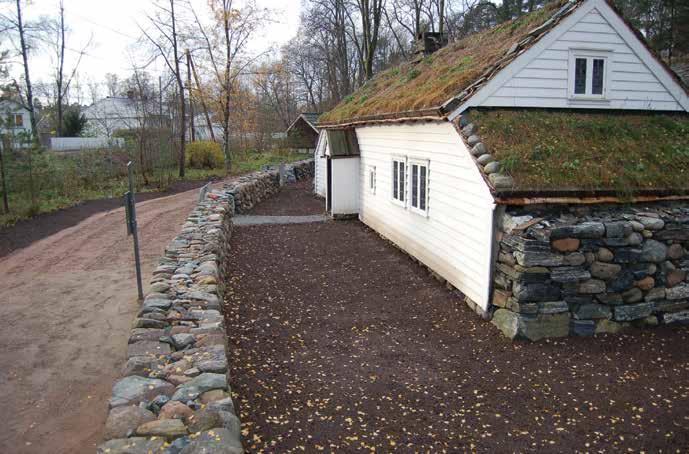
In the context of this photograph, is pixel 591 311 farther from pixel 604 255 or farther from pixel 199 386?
pixel 199 386

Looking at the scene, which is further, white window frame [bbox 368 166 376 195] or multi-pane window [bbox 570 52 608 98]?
white window frame [bbox 368 166 376 195]

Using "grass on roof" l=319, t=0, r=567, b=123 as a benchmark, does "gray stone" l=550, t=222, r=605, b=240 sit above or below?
below

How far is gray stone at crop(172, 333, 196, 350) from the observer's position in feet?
18.2

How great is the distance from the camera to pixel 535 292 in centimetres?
694

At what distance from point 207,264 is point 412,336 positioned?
3451 millimetres

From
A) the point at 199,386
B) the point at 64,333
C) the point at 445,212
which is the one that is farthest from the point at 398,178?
the point at 199,386

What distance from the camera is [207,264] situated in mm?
8508

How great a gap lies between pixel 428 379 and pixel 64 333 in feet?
16.3

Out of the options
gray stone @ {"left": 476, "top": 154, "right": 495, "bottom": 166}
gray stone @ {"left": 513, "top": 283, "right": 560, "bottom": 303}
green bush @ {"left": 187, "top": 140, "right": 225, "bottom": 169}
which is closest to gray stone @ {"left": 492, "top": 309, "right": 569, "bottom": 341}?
gray stone @ {"left": 513, "top": 283, "right": 560, "bottom": 303}

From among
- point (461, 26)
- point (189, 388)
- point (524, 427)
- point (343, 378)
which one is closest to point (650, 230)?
point (524, 427)

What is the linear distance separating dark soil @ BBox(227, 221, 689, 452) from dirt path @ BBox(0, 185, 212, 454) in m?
1.52

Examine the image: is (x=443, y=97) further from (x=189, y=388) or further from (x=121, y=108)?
(x=121, y=108)

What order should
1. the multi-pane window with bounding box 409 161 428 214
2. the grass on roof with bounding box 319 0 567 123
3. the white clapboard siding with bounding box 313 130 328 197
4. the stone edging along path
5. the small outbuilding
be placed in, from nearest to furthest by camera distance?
the stone edging along path
the grass on roof with bounding box 319 0 567 123
the multi-pane window with bounding box 409 161 428 214
the white clapboard siding with bounding box 313 130 328 197
the small outbuilding

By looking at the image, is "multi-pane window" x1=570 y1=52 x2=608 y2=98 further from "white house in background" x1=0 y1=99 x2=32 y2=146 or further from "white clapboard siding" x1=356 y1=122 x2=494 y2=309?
"white house in background" x1=0 y1=99 x2=32 y2=146
